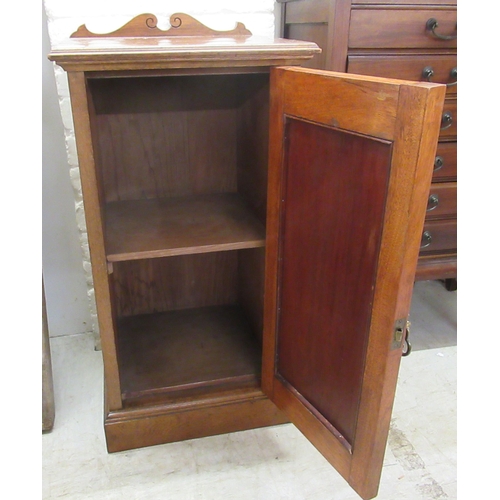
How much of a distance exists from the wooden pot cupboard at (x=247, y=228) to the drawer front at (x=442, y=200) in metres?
0.53

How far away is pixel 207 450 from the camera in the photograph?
126cm

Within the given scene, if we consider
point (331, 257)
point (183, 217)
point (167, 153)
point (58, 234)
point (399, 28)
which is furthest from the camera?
point (58, 234)

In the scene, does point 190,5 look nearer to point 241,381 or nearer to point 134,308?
point 134,308

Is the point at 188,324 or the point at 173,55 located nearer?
the point at 173,55

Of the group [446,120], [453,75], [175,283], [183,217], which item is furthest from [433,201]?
[175,283]

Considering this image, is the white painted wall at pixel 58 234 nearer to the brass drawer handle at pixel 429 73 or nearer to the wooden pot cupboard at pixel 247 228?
the wooden pot cupboard at pixel 247 228

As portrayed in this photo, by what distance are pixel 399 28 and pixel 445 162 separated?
40 centimetres

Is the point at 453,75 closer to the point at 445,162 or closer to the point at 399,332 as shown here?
the point at 445,162

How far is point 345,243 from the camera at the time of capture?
0.87 m

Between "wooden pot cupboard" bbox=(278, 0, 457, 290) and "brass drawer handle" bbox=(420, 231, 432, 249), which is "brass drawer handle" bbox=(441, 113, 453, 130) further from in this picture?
"brass drawer handle" bbox=(420, 231, 432, 249)

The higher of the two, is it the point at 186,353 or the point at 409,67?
the point at 409,67

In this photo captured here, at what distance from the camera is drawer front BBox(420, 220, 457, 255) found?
4.84 feet

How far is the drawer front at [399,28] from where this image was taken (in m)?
1.19

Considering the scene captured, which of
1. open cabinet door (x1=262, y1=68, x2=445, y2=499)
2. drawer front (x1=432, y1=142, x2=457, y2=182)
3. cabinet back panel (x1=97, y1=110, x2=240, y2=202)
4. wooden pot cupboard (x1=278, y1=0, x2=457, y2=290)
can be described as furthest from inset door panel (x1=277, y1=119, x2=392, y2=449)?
drawer front (x1=432, y1=142, x2=457, y2=182)
